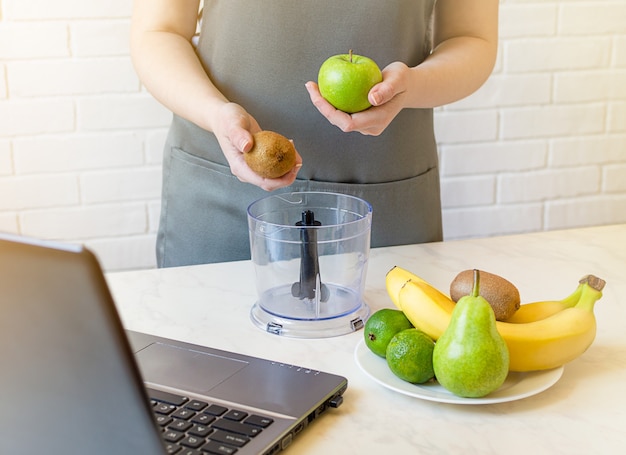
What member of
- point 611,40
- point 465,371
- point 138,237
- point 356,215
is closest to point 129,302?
point 356,215

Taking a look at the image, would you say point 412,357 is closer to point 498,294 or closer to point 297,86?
point 498,294

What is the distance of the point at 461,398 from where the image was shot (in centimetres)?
80

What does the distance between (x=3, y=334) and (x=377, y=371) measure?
1.45 ft

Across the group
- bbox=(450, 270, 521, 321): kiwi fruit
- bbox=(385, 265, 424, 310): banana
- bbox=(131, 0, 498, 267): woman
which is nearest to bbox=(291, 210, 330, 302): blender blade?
bbox=(385, 265, 424, 310): banana

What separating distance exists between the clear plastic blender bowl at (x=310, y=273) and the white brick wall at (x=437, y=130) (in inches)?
42.6

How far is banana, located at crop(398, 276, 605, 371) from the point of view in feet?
2.75

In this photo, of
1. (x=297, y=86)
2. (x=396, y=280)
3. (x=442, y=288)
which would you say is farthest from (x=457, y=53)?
(x=396, y=280)

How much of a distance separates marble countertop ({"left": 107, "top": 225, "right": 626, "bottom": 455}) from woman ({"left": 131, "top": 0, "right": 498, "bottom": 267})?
0.53ft

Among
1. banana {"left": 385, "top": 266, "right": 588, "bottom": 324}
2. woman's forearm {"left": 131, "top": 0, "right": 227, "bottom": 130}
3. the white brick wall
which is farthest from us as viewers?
the white brick wall

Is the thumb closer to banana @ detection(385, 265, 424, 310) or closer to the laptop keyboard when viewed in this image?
banana @ detection(385, 265, 424, 310)

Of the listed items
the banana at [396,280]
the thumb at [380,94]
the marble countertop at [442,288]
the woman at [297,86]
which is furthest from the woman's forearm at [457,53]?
the banana at [396,280]

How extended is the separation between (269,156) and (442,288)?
11.8 inches

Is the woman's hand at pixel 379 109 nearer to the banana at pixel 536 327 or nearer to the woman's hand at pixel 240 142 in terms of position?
the woman's hand at pixel 240 142

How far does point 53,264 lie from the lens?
1.55ft
